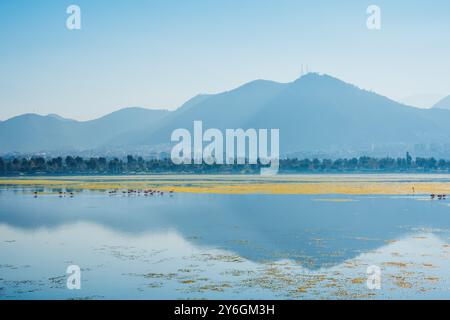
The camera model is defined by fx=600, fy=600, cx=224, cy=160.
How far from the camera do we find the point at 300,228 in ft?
99.3

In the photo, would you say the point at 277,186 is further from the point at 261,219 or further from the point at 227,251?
the point at 227,251

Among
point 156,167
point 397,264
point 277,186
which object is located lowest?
point 277,186

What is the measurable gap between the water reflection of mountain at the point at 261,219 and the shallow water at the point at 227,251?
0.23ft

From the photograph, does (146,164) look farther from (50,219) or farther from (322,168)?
(50,219)

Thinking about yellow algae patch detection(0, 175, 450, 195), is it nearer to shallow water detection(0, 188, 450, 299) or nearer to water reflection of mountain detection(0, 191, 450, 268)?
water reflection of mountain detection(0, 191, 450, 268)

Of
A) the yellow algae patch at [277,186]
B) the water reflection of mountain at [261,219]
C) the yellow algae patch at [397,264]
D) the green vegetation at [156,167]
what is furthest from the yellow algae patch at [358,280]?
the green vegetation at [156,167]

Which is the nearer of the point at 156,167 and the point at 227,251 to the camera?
the point at 227,251

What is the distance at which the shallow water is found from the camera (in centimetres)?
1730

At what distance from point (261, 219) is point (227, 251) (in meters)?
11.4

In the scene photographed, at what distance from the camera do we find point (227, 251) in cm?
2347

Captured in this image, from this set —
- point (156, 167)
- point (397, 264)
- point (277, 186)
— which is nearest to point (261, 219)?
point (397, 264)

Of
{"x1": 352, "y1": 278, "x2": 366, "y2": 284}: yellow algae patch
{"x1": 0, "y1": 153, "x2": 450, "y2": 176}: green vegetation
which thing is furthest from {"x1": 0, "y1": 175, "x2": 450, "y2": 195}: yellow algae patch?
{"x1": 0, "y1": 153, "x2": 450, "y2": 176}: green vegetation
